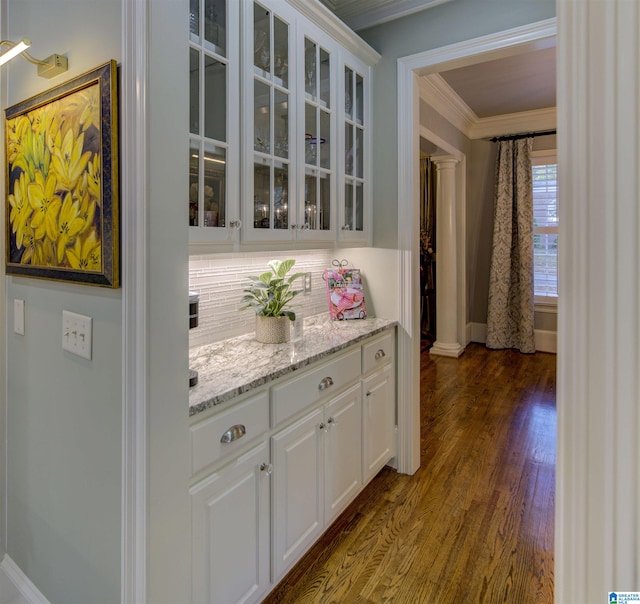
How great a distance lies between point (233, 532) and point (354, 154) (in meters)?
2.01

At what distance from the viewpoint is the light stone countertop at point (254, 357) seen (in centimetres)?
142

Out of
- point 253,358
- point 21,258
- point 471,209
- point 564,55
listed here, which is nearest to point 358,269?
point 253,358

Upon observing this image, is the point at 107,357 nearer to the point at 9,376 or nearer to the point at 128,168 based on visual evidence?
the point at 128,168

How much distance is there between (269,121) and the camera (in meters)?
1.91

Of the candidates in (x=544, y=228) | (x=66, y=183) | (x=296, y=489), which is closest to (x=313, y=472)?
(x=296, y=489)

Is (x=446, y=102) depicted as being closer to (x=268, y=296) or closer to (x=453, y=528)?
(x=268, y=296)

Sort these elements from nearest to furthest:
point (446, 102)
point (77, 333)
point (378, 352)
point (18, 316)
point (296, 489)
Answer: point (77, 333) < point (18, 316) < point (296, 489) < point (378, 352) < point (446, 102)

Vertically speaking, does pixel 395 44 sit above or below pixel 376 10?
below

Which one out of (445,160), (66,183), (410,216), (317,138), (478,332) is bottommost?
(478,332)

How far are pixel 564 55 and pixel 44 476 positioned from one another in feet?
5.93

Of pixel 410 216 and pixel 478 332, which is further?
pixel 478 332

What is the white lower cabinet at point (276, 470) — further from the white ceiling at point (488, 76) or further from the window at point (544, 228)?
the window at point (544, 228)

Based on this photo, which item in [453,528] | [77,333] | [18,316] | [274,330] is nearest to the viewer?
[77,333]

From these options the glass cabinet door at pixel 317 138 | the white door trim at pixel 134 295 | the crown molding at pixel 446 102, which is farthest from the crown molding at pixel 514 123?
the white door trim at pixel 134 295
